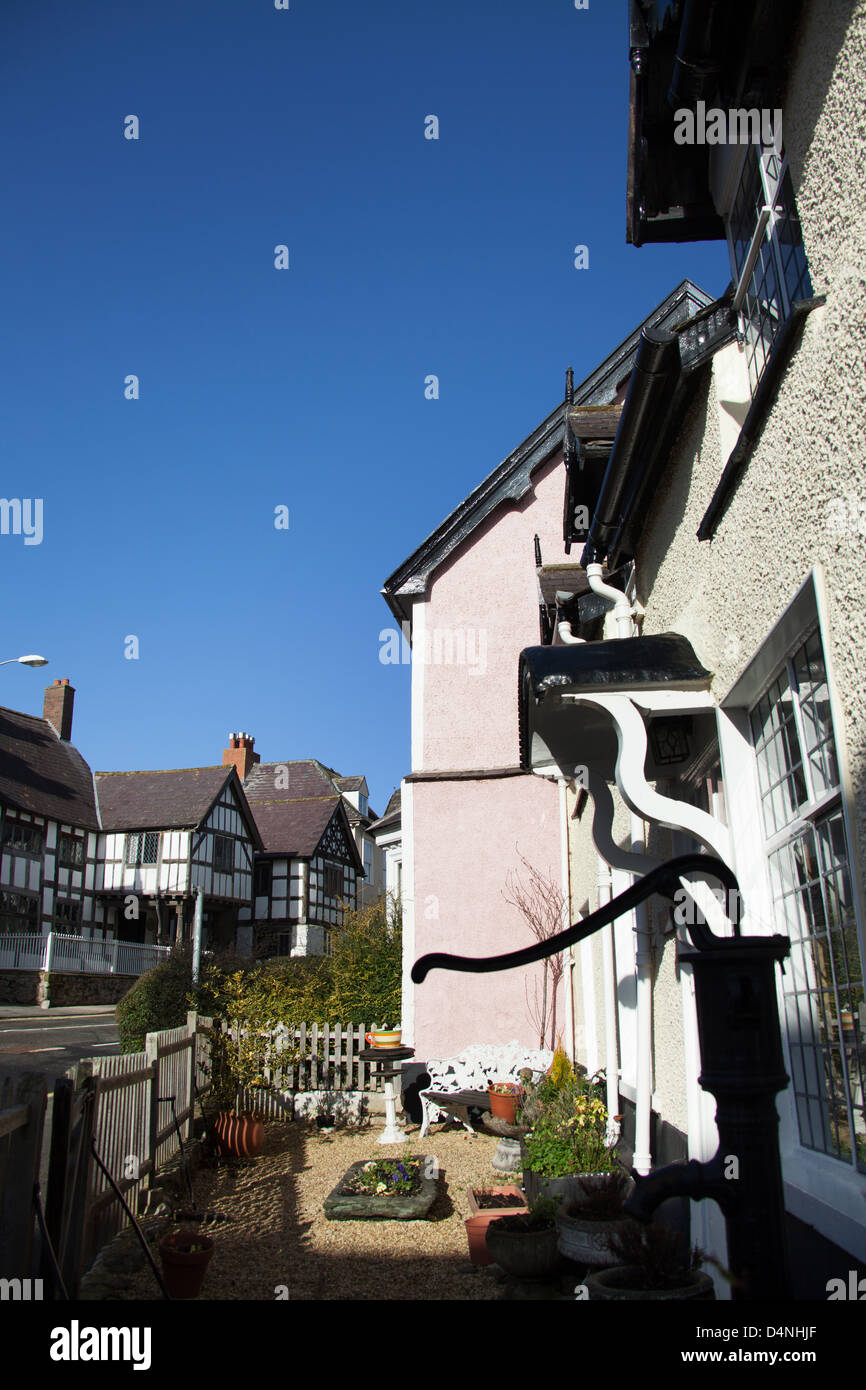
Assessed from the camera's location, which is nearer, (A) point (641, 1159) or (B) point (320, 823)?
(A) point (641, 1159)

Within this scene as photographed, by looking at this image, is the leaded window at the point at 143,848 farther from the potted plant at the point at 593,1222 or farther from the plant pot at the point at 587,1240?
the plant pot at the point at 587,1240

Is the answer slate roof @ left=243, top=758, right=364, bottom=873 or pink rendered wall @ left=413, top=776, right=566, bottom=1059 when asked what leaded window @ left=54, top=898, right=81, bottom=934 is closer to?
slate roof @ left=243, top=758, right=364, bottom=873

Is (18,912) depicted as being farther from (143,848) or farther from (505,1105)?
(505,1105)

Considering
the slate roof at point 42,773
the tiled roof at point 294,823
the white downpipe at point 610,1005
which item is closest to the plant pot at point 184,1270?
the white downpipe at point 610,1005

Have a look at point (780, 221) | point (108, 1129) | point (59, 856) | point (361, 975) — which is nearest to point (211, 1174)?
point (108, 1129)

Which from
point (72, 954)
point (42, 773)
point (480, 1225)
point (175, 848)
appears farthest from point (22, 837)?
point (480, 1225)

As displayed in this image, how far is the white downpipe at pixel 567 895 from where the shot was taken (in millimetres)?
11133

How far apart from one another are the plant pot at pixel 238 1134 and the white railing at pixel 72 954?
17.7 meters

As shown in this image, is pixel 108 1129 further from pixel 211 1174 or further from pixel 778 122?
pixel 778 122

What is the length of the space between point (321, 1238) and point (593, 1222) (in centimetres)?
295

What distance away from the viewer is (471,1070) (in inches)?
438

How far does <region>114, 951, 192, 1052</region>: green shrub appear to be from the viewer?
1104cm
